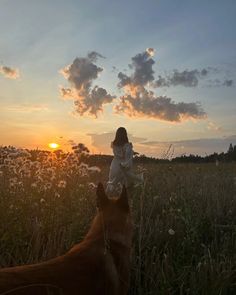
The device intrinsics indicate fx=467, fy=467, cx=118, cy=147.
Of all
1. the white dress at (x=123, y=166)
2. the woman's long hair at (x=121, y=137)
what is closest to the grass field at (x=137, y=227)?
the white dress at (x=123, y=166)

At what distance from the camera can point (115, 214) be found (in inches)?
164

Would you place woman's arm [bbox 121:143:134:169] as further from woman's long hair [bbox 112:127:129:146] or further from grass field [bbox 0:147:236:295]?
grass field [bbox 0:147:236:295]

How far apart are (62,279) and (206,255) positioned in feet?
9.37

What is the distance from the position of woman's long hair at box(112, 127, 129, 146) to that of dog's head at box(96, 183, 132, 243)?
341 inches

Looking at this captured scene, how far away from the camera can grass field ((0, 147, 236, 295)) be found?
523 cm

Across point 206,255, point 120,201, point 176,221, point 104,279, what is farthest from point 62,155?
point 104,279

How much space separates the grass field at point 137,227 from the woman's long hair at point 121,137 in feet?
11.3

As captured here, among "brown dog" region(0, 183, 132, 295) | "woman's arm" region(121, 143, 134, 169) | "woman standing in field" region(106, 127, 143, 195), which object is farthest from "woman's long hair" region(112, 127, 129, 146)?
"brown dog" region(0, 183, 132, 295)

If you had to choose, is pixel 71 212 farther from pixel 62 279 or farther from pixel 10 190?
pixel 62 279

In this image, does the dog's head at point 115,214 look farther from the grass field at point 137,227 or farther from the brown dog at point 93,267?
the grass field at point 137,227

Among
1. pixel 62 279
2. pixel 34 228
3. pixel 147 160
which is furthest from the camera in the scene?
pixel 147 160

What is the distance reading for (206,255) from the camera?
18.3 feet

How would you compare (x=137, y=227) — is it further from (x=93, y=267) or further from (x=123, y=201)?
(x=93, y=267)

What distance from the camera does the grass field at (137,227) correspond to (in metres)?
5.23
